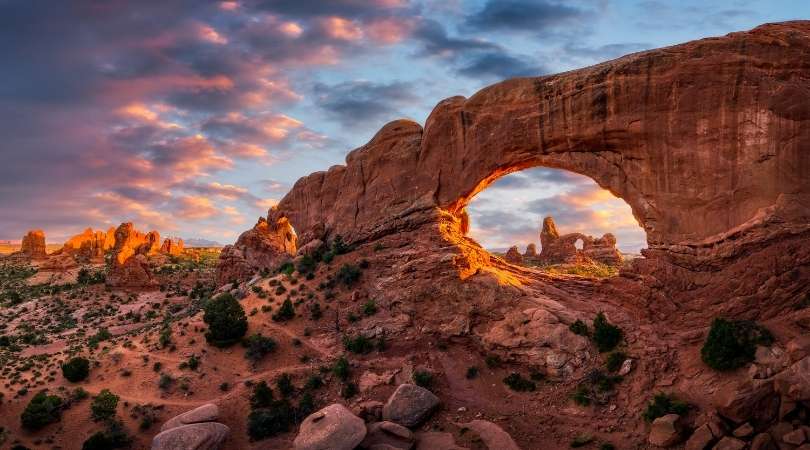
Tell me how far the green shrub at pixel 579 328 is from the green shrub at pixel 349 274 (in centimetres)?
1789

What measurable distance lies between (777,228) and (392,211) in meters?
26.9

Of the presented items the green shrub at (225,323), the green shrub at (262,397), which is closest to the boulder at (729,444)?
the green shrub at (262,397)

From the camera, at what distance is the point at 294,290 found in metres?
43.2

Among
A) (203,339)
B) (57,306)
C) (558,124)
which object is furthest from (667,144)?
(57,306)

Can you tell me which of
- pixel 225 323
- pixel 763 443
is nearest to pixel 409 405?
pixel 225 323

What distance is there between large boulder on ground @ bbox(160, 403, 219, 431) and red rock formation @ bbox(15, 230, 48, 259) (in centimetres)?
8978

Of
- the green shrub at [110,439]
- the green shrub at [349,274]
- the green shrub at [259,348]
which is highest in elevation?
the green shrub at [349,274]

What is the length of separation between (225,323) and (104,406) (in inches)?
383

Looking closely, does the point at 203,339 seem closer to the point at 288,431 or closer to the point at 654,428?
the point at 288,431

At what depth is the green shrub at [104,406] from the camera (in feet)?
111

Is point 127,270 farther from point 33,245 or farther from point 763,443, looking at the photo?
point 763,443

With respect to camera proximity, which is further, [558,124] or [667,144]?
[558,124]

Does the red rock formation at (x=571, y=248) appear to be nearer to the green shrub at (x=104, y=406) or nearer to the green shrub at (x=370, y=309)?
the green shrub at (x=370, y=309)

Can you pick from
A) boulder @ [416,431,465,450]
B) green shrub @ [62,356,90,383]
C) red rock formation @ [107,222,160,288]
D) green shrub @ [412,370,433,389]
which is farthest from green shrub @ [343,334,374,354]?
red rock formation @ [107,222,160,288]
